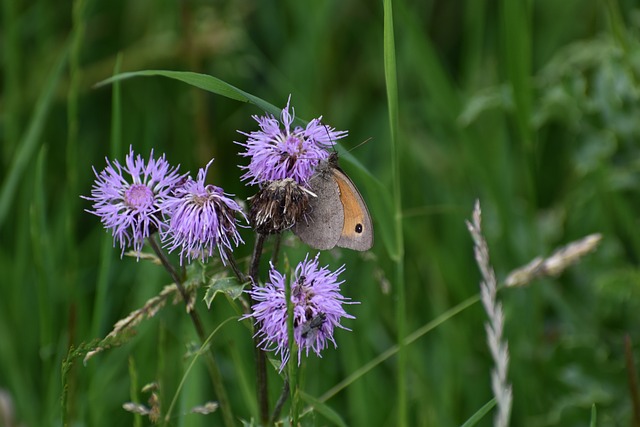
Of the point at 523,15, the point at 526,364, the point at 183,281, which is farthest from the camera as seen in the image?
the point at 526,364

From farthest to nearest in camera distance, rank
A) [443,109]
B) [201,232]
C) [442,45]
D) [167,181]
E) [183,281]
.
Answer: [442,45] → [443,109] → [183,281] → [167,181] → [201,232]

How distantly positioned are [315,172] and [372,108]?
2466mm

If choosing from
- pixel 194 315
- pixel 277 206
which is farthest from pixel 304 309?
pixel 194 315

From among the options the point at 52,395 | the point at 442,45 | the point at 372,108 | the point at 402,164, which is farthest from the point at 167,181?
the point at 442,45

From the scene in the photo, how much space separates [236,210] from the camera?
1.59m

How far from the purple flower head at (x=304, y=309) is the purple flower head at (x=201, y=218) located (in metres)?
0.12

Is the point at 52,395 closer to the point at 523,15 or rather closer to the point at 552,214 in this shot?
the point at 523,15

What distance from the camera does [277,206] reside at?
1.57 m

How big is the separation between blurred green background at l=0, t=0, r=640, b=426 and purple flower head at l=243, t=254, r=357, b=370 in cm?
43

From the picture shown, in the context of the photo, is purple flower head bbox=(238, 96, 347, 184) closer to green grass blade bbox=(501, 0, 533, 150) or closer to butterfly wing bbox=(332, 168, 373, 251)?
butterfly wing bbox=(332, 168, 373, 251)

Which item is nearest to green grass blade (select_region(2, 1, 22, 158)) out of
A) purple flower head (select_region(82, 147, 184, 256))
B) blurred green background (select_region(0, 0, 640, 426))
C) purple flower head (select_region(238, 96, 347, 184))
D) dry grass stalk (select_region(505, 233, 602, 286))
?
blurred green background (select_region(0, 0, 640, 426))

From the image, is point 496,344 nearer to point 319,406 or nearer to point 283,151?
point 319,406

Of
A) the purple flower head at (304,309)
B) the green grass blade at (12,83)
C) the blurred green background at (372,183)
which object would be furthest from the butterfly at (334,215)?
the green grass blade at (12,83)

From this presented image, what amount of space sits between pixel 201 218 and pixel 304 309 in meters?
0.26
